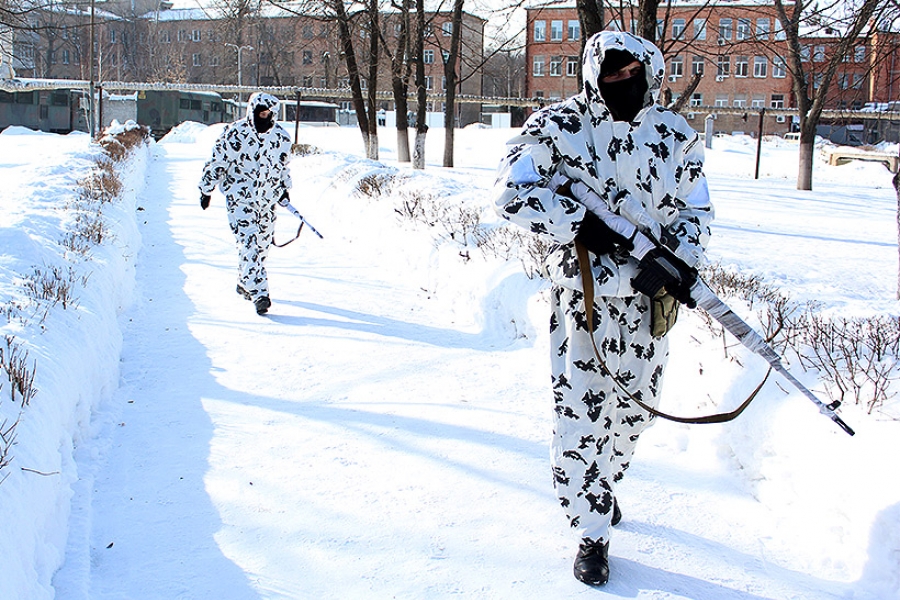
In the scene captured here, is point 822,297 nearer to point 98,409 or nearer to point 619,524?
point 619,524

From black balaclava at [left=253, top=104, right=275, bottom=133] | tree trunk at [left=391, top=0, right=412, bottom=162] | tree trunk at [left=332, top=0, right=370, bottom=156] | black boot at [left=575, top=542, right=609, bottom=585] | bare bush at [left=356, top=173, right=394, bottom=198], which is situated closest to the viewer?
black boot at [left=575, top=542, right=609, bottom=585]

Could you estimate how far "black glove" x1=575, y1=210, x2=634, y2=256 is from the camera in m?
2.90

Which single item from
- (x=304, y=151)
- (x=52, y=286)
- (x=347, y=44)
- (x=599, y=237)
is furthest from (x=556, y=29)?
(x=599, y=237)

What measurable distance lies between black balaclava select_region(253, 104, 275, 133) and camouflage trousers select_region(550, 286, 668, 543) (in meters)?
4.81

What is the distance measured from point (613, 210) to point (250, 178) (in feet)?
16.6

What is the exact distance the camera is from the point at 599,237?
2896mm

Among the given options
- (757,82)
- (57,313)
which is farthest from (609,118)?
(757,82)

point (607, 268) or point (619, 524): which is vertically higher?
point (607, 268)

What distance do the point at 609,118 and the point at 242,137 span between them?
16.8ft

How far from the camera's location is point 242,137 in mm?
7285

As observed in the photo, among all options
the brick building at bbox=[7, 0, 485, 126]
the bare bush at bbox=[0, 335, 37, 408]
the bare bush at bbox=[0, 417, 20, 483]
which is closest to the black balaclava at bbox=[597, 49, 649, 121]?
the bare bush at bbox=[0, 417, 20, 483]

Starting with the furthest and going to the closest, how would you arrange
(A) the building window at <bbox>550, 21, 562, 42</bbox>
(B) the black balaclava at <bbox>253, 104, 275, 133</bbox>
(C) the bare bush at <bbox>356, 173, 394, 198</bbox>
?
(A) the building window at <bbox>550, 21, 562, 42</bbox>
(C) the bare bush at <bbox>356, 173, 394, 198</bbox>
(B) the black balaclava at <bbox>253, 104, 275, 133</bbox>

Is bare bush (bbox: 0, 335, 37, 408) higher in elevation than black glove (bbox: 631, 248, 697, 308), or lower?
lower

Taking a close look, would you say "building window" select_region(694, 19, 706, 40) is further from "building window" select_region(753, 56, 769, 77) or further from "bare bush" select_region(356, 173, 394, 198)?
"building window" select_region(753, 56, 769, 77)
